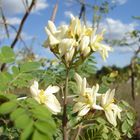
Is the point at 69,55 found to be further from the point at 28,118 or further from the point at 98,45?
the point at 28,118

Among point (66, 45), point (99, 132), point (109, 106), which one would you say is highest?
point (66, 45)

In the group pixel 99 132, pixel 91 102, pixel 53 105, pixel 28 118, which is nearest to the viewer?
pixel 28 118

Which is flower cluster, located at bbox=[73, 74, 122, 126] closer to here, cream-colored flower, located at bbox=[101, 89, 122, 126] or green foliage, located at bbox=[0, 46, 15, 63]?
cream-colored flower, located at bbox=[101, 89, 122, 126]

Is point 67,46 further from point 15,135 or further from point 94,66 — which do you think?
point 94,66

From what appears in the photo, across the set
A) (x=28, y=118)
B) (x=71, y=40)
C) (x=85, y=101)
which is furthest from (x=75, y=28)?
(x=28, y=118)

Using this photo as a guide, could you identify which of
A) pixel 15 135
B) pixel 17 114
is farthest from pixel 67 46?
pixel 15 135

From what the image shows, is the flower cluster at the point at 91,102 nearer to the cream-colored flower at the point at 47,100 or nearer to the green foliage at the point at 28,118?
the cream-colored flower at the point at 47,100

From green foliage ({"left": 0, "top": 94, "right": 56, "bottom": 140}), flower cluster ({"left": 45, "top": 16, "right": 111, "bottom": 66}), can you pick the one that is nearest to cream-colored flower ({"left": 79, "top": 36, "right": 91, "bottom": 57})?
flower cluster ({"left": 45, "top": 16, "right": 111, "bottom": 66})
